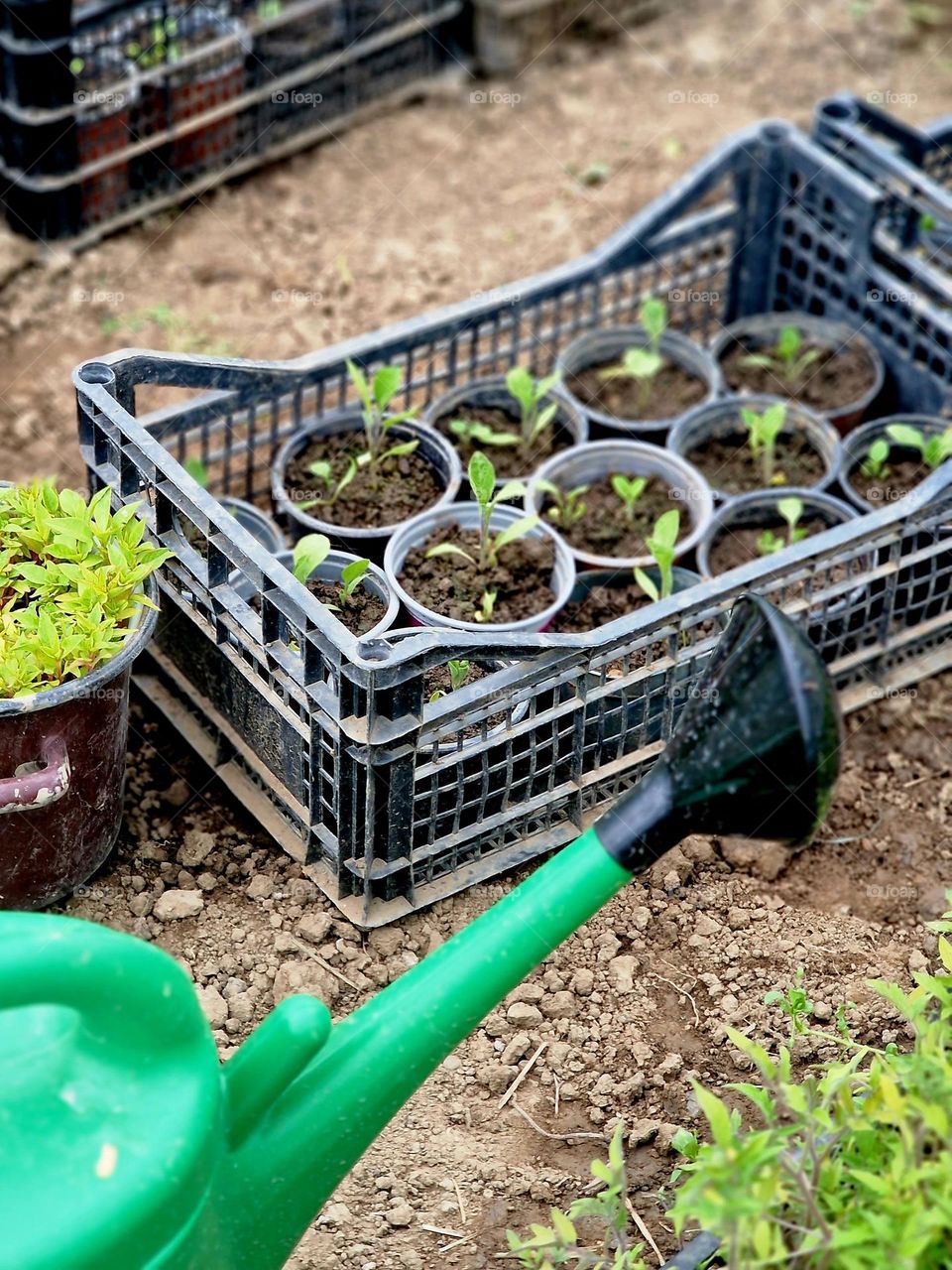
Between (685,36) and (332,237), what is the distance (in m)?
1.63

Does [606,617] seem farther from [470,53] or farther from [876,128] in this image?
[470,53]

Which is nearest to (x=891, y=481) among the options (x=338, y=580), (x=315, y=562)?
(x=338, y=580)

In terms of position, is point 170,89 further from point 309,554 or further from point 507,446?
→ point 309,554

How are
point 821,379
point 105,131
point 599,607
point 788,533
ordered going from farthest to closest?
point 105,131 < point 821,379 < point 788,533 < point 599,607

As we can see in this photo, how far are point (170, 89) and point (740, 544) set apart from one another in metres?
2.02

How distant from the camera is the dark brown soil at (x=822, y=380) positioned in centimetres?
390

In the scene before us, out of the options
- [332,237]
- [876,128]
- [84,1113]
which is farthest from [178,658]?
[876,128]

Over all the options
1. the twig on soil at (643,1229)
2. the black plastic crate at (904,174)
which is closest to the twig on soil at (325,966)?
the twig on soil at (643,1229)

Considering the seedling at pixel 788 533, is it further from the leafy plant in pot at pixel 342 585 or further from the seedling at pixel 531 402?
the leafy plant in pot at pixel 342 585

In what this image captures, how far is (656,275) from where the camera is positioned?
3973 millimetres

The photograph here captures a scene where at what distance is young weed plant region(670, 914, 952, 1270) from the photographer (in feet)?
6.36

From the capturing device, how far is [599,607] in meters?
3.37

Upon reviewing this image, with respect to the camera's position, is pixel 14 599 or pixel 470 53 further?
pixel 470 53

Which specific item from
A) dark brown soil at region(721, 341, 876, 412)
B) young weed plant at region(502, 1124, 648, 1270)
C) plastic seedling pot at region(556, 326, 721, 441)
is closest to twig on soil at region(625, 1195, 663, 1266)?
young weed plant at region(502, 1124, 648, 1270)
